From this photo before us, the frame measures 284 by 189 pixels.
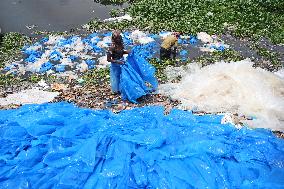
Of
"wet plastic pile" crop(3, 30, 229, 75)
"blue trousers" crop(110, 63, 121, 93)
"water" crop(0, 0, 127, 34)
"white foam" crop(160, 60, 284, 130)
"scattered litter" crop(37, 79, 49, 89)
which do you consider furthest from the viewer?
"water" crop(0, 0, 127, 34)

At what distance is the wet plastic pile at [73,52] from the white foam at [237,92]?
6.54 feet

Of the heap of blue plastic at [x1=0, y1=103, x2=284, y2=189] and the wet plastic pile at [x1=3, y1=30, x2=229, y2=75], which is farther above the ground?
the wet plastic pile at [x1=3, y1=30, x2=229, y2=75]

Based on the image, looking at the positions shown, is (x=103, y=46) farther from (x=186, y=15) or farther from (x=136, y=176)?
(x=136, y=176)

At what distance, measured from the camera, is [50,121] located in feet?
25.2

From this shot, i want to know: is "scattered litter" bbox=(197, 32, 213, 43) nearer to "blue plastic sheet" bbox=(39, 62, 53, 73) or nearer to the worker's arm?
the worker's arm

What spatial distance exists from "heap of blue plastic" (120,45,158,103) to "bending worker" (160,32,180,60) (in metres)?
1.81

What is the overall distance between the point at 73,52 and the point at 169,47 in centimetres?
303

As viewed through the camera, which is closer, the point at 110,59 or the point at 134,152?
the point at 134,152

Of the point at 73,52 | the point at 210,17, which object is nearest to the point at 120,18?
the point at 73,52

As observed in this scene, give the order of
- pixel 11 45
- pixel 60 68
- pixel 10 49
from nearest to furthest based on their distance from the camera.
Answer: pixel 60 68 → pixel 10 49 → pixel 11 45

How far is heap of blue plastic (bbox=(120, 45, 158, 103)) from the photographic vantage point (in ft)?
29.7

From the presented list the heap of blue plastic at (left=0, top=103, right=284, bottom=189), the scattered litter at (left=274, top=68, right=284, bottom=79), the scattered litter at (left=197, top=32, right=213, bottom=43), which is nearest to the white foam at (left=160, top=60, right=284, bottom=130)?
the scattered litter at (left=274, top=68, right=284, bottom=79)

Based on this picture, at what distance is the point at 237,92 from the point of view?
890 centimetres

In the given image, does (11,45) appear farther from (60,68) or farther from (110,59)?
(110,59)
